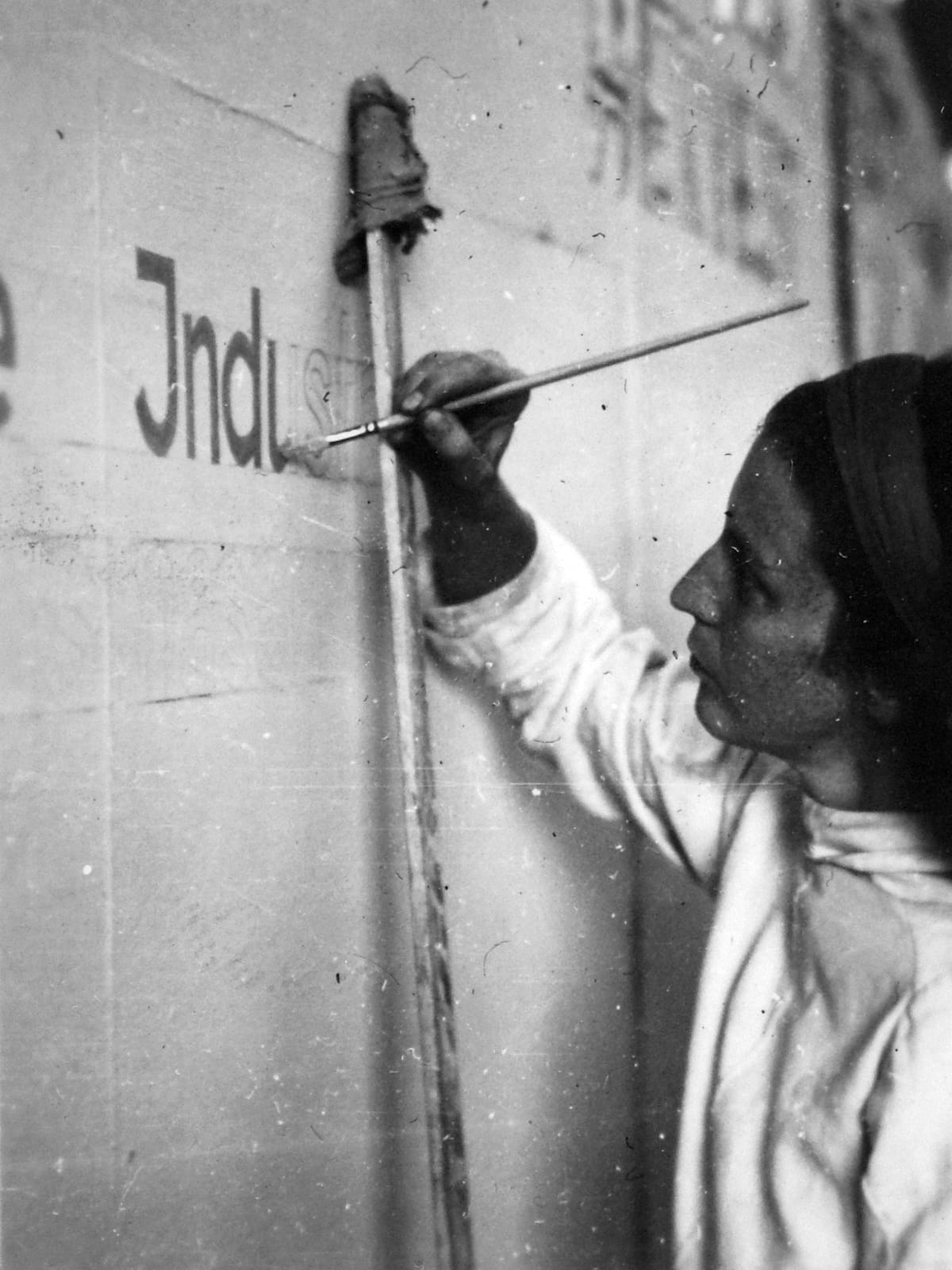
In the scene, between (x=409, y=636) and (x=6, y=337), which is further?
(x=409, y=636)

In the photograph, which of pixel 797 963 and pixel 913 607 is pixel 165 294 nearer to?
pixel 913 607

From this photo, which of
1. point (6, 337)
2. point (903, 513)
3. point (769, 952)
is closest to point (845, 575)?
point (903, 513)

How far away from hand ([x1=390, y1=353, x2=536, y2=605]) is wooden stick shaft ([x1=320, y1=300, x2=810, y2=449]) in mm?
11

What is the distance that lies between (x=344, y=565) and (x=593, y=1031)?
0.45m

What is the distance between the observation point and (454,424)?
876 millimetres

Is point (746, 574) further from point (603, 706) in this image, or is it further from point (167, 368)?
point (167, 368)

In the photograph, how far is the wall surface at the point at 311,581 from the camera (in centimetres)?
81

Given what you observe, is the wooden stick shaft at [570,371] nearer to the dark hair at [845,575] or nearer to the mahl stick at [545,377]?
the mahl stick at [545,377]

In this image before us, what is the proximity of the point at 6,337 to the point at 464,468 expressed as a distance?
13.2 inches

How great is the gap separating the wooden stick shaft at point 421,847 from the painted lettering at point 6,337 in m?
0.25

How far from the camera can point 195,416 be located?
33.3 inches

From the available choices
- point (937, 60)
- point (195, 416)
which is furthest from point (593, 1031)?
point (937, 60)

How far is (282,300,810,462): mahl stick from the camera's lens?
87cm

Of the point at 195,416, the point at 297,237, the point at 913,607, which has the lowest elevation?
the point at 913,607
